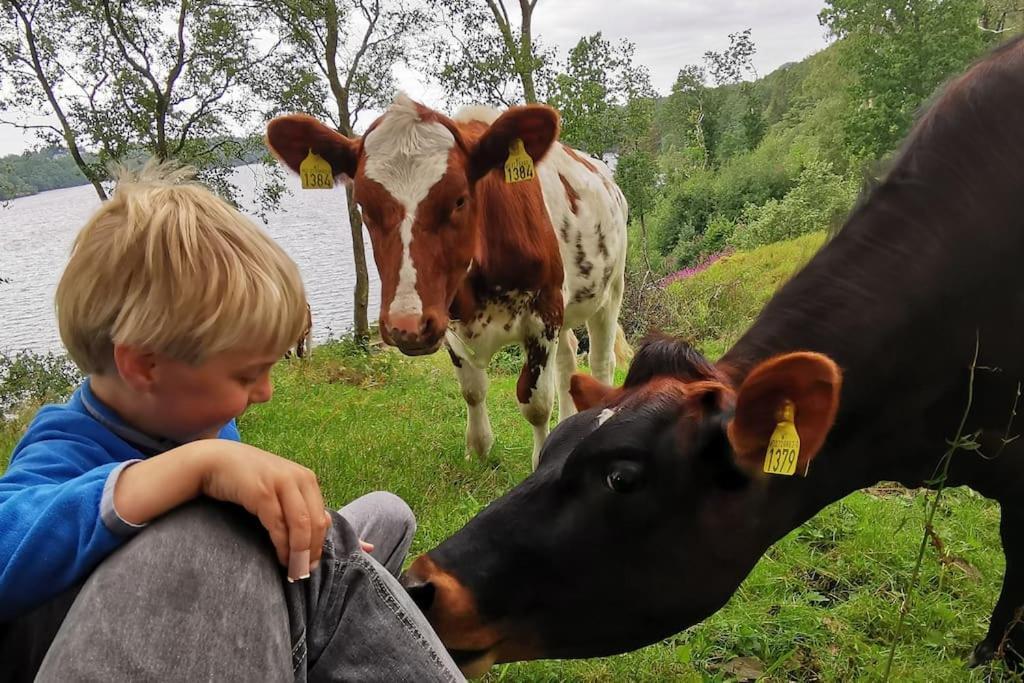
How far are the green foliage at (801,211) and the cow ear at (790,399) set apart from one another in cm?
1928

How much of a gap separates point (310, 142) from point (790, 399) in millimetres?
2839

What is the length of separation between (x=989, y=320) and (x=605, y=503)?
1344 mm

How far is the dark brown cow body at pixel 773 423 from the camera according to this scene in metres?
1.70

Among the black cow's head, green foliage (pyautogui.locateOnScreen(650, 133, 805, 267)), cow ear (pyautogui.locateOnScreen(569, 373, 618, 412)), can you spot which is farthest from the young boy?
green foliage (pyautogui.locateOnScreen(650, 133, 805, 267))

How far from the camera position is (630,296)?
35.9 ft

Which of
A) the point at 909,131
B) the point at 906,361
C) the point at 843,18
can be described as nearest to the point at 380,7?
the point at 909,131

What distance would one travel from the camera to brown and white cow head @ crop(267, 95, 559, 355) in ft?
9.96

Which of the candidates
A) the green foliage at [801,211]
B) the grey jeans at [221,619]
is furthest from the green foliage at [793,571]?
the green foliage at [801,211]

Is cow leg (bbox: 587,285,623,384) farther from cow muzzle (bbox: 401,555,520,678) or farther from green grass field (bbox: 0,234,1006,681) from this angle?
cow muzzle (bbox: 401,555,520,678)

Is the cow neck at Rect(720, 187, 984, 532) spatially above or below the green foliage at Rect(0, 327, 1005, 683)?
above

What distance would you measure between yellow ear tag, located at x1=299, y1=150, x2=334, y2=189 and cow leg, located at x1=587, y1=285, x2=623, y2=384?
8.60ft

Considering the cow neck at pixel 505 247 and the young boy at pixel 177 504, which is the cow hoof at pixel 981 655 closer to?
the young boy at pixel 177 504

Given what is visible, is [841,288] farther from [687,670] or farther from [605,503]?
[687,670]

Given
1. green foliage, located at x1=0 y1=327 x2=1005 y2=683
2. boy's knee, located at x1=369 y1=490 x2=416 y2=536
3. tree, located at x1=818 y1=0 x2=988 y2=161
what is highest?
tree, located at x1=818 y1=0 x2=988 y2=161
